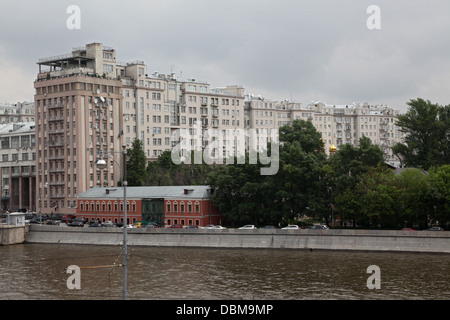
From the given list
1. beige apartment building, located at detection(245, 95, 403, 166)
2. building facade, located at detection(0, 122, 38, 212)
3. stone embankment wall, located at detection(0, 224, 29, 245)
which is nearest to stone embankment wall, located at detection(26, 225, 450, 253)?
stone embankment wall, located at detection(0, 224, 29, 245)

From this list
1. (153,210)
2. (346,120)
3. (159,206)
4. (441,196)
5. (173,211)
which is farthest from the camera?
(346,120)

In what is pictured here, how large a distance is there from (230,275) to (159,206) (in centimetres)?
3476

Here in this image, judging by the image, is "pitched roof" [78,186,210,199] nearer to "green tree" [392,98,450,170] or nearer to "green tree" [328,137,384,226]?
"green tree" [328,137,384,226]

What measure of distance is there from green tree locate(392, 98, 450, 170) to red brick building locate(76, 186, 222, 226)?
2767 cm

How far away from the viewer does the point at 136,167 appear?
102m

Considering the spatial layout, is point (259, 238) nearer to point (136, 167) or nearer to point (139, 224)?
point (139, 224)

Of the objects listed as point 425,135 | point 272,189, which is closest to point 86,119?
point 272,189

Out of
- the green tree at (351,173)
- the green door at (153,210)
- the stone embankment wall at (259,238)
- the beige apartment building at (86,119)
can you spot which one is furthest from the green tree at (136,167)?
the green tree at (351,173)

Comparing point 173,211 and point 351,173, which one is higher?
point 351,173

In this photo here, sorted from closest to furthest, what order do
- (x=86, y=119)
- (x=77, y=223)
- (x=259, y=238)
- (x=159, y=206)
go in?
(x=259, y=238) → (x=77, y=223) → (x=159, y=206) → (x=86, y=119)

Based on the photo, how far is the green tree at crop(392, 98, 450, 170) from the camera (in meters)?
84.1

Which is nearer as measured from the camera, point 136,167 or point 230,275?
point 230,275
